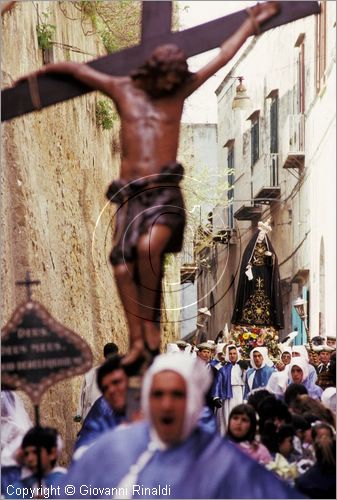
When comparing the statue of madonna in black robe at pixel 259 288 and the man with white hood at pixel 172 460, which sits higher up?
the statue of madonna in black robe at pixel 259 288

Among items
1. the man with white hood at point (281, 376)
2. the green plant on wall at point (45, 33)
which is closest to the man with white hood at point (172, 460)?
the man with white hood at point (281, 376)

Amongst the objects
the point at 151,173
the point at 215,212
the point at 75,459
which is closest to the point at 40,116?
the point at 215,212

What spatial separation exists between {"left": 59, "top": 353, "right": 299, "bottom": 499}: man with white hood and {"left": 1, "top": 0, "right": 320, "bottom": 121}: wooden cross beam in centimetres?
191

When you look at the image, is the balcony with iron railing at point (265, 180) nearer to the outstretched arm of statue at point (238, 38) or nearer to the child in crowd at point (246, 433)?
the outstretched arm of statue at point (238, 38)

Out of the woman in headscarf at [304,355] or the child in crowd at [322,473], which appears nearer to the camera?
the child in crowd at [322,473]

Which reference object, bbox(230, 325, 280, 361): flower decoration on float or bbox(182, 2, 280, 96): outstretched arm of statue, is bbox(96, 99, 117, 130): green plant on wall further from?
bbox(182, 2, 280, 96): outstretched arm of statue

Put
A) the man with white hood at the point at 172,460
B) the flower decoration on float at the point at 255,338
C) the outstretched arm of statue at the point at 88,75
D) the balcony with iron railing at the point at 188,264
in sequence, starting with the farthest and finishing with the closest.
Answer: the flower decoration on float at the point at 255,338, the balcony with iron railing at the point at 188,264, the outstretched arm of statue at the point at 88,75, the man with white hood at the point at 172,460

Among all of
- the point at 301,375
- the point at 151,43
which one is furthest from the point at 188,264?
the point at 151,43

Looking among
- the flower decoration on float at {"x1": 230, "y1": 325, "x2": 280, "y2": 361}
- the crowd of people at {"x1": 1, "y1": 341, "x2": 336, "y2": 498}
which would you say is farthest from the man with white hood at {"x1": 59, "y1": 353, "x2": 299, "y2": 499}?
the flower decoration on float at {"x1": 230, "y1": 325, "x2": 280, "y2": 361}

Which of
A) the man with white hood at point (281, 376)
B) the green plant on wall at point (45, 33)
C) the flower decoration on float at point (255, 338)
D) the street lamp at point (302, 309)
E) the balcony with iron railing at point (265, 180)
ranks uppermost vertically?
the green plant on wall at point (45, 33)

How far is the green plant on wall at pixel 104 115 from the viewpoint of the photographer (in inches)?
447

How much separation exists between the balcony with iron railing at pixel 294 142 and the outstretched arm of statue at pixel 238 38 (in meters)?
1.16

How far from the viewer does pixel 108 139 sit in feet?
38.5

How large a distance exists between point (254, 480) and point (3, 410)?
2013mm
